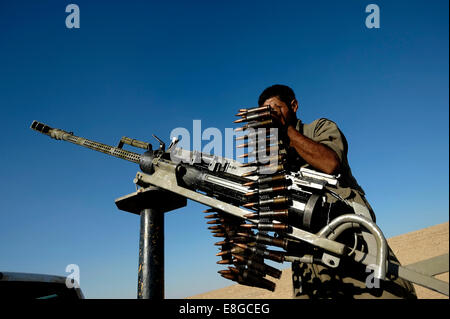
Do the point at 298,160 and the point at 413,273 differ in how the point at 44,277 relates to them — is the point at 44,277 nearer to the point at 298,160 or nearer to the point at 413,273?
the point at 298,160

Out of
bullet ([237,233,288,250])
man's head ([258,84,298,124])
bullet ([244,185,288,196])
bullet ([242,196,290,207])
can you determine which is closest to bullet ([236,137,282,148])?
man's head ([258,84,298,124])

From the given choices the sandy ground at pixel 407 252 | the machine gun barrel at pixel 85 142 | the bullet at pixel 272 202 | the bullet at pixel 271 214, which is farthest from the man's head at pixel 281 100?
the sandy ground at pixel 407 252

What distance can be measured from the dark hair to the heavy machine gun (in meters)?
0.51

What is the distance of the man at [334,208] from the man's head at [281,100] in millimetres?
14

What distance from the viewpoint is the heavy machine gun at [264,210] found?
9.18 ft

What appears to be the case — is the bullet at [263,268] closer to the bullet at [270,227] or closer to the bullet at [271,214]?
the bullet at [270,227]

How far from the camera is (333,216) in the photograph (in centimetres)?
308

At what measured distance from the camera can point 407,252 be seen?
34562mm

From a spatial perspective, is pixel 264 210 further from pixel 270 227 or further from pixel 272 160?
pixel 272 160

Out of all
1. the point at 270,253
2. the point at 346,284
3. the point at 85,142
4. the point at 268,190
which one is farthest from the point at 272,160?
the point at 85,142
